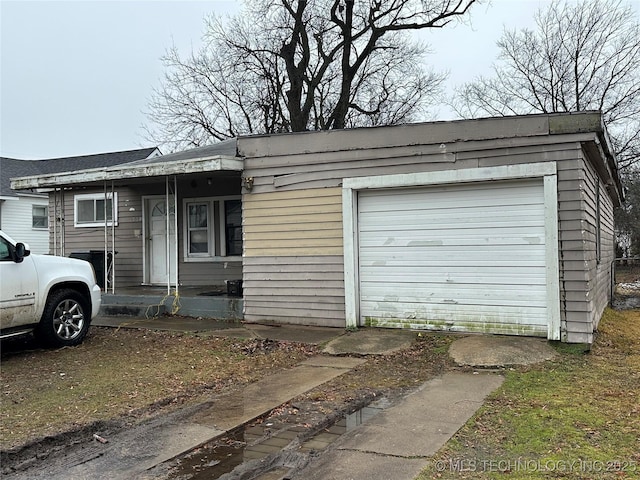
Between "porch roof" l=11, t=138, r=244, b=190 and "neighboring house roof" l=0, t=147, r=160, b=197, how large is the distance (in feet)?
42.0

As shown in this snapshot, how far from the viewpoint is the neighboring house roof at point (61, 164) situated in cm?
2448

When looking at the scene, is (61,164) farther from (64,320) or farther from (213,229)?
(64,320)

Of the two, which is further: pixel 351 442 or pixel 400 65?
pixel 400 65

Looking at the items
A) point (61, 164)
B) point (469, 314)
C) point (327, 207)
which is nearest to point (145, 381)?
point (327, 207)

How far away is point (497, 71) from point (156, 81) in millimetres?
19326

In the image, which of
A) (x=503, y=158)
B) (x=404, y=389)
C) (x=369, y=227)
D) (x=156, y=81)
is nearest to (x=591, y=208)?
(x=503, y=158)

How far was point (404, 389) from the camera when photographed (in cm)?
556

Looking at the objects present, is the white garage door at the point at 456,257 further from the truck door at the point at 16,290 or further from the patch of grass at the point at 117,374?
the truck door at the point at 16,290

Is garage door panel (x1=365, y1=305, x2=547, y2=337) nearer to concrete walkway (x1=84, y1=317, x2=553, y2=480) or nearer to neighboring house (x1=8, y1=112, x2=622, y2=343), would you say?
neighboring house (x1=8, y1=112, x2=622, y2=343)

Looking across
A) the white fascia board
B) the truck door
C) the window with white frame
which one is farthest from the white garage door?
the truck door

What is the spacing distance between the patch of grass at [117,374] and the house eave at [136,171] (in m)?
2.85

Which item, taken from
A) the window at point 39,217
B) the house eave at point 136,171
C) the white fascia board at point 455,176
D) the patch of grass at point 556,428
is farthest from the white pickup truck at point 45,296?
the window at point 39,217

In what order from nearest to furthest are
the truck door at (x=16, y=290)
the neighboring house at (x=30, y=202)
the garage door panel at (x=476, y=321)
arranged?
the truck door at (x=16, y=290) < the garage door panel at (x=476, y=321) < the neighboring house at (x=30, y=202)

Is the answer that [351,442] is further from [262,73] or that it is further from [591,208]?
[262,73]
